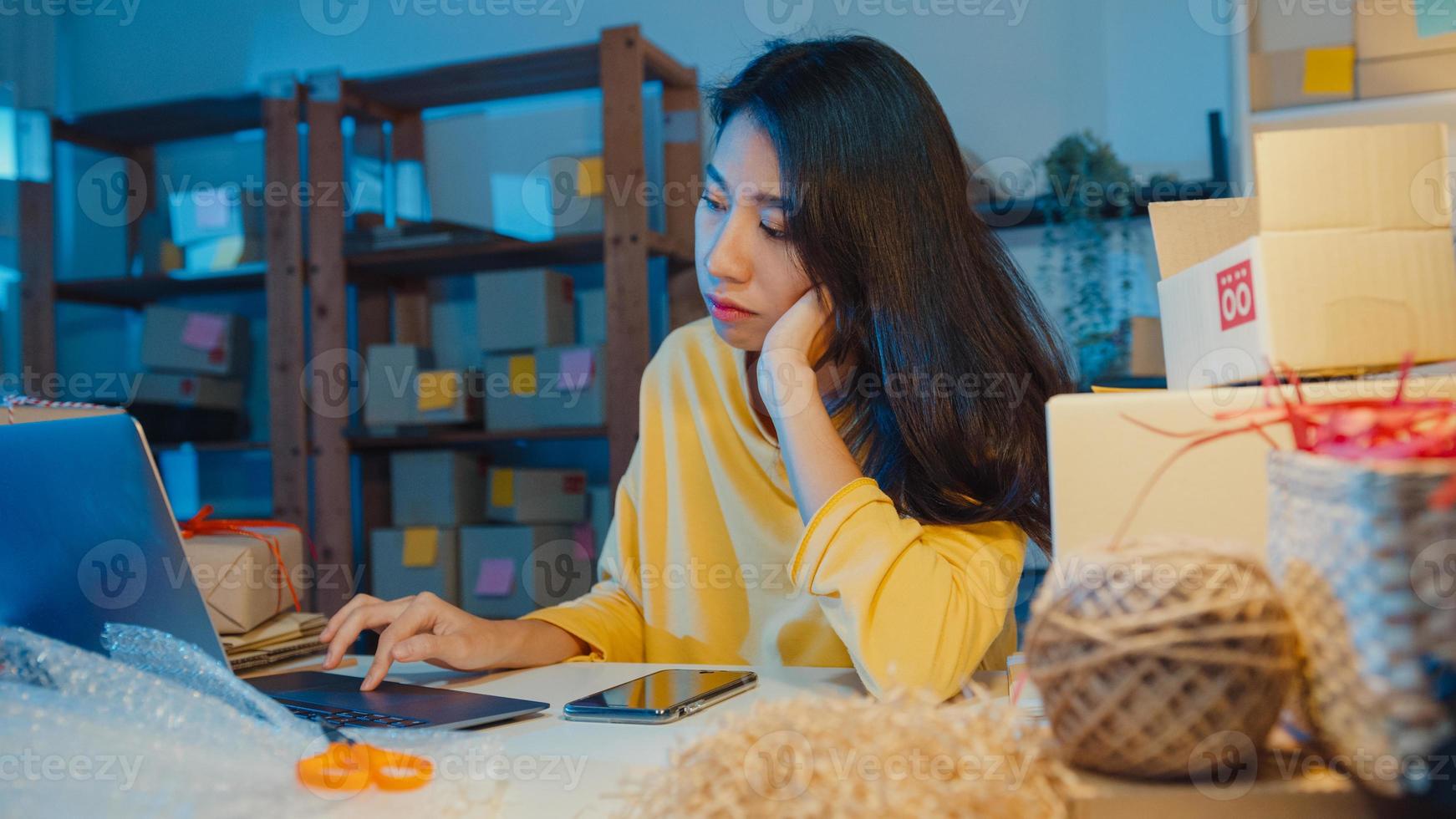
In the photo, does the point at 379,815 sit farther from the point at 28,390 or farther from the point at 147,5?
the point at 147,5

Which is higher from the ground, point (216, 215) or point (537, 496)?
point (216, 215)

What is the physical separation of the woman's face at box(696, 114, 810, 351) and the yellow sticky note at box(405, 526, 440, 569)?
1.95 m

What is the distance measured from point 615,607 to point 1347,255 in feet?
2.94

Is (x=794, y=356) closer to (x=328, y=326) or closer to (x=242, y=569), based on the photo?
(x=242, y=569)

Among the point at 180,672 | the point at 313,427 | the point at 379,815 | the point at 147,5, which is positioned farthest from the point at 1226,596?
the point at 147,5

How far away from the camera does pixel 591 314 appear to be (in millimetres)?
3141

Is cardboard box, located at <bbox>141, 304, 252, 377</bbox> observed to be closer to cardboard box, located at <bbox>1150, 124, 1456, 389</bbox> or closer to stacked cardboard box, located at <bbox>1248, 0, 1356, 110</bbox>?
stacked cardboard box, located at <bbox>1248, 0, 1356, 110</bbox>

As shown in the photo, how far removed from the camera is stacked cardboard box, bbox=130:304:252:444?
3.13m

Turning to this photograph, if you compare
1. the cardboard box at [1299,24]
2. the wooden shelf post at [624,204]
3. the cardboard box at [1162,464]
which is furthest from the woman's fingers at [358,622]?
the cardboard box at [1299,24]

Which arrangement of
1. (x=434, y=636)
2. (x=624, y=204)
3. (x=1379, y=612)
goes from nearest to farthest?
(x=1379, y=612), (x=434, y=636), (x=624, y=204)

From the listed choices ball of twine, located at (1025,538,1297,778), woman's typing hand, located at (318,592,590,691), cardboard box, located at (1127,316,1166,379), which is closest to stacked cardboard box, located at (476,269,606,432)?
cardboard box, located at (1127,316,1166,379)

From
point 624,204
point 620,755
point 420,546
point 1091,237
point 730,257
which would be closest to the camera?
point 620,755

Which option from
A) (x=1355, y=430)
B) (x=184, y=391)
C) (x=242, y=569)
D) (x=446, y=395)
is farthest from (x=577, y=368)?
(x=1355, y=430)

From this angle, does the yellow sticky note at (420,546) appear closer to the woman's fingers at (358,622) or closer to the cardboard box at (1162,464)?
the woman's fingers at (358,622)
